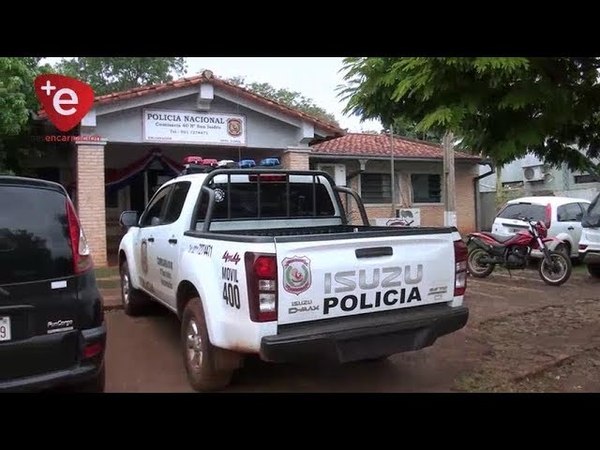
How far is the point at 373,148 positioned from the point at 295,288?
14012 millimetres

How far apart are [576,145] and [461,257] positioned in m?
2.18

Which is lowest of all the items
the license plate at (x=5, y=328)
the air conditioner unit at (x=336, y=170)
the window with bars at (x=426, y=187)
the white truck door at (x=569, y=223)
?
the license plate at (x=5, y=328)

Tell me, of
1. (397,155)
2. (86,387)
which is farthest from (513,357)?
(397,155)

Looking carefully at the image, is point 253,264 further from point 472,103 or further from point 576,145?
point 576,145

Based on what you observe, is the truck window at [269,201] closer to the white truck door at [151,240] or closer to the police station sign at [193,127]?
the white truck door at [151,240]

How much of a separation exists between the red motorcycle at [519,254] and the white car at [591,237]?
38 centimetres

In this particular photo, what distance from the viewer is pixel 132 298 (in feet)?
22.5

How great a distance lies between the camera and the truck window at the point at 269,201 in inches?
206

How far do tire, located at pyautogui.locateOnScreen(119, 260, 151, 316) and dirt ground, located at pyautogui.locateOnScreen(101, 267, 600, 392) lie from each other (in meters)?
0.12

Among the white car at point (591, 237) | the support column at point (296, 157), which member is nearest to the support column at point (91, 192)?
the support column at point (296, 157)

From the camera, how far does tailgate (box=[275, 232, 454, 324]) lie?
11.7 ft

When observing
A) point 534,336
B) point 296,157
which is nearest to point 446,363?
point 534,336

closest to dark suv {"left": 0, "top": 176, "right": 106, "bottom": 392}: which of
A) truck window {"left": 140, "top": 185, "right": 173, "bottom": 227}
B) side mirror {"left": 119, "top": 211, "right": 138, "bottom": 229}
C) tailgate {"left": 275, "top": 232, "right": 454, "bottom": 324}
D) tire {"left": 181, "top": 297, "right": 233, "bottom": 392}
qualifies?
tire {"left": 181, "top": 297, "right": 233, "bottom": 392}

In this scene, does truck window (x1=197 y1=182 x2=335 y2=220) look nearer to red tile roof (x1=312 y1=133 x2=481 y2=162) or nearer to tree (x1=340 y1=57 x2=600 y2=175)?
tree (x1=340 y1=57 x2=600 y2=175)
